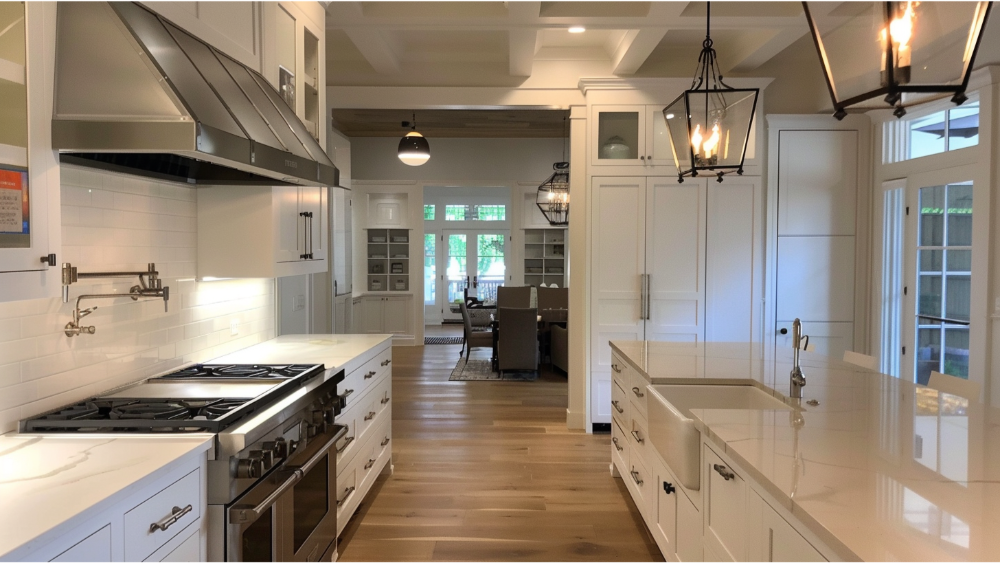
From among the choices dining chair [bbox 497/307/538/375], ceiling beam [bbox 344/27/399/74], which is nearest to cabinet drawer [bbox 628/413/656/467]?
ceiling beam [bbox 344/27/399/74]

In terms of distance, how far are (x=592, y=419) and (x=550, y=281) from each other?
5.73 m

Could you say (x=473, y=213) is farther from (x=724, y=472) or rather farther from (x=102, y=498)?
(x=102, y=498)

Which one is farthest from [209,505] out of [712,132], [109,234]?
[712,132]

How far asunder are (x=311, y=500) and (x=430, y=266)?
10.3 m

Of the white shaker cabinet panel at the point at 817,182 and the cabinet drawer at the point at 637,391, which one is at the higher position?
the white shaker cabinet panel at the point at 817,182

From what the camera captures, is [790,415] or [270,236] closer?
[790,415]

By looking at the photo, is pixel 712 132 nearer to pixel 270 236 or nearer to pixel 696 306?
pixel 270 236

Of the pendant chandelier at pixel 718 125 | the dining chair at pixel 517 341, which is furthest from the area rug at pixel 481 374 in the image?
the pendant chandelier at pixel 718 125

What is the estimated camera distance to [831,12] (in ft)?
4.90

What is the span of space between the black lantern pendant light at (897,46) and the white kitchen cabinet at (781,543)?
0.99 metres

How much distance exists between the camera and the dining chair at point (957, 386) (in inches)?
98.0

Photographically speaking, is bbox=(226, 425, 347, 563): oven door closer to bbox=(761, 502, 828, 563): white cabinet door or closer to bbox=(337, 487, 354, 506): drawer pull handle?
bbox=(337, 487, 354, 506): drawer pull handle

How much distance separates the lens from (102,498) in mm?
1343

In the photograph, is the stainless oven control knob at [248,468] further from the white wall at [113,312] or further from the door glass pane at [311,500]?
the white wall at [113,312]
